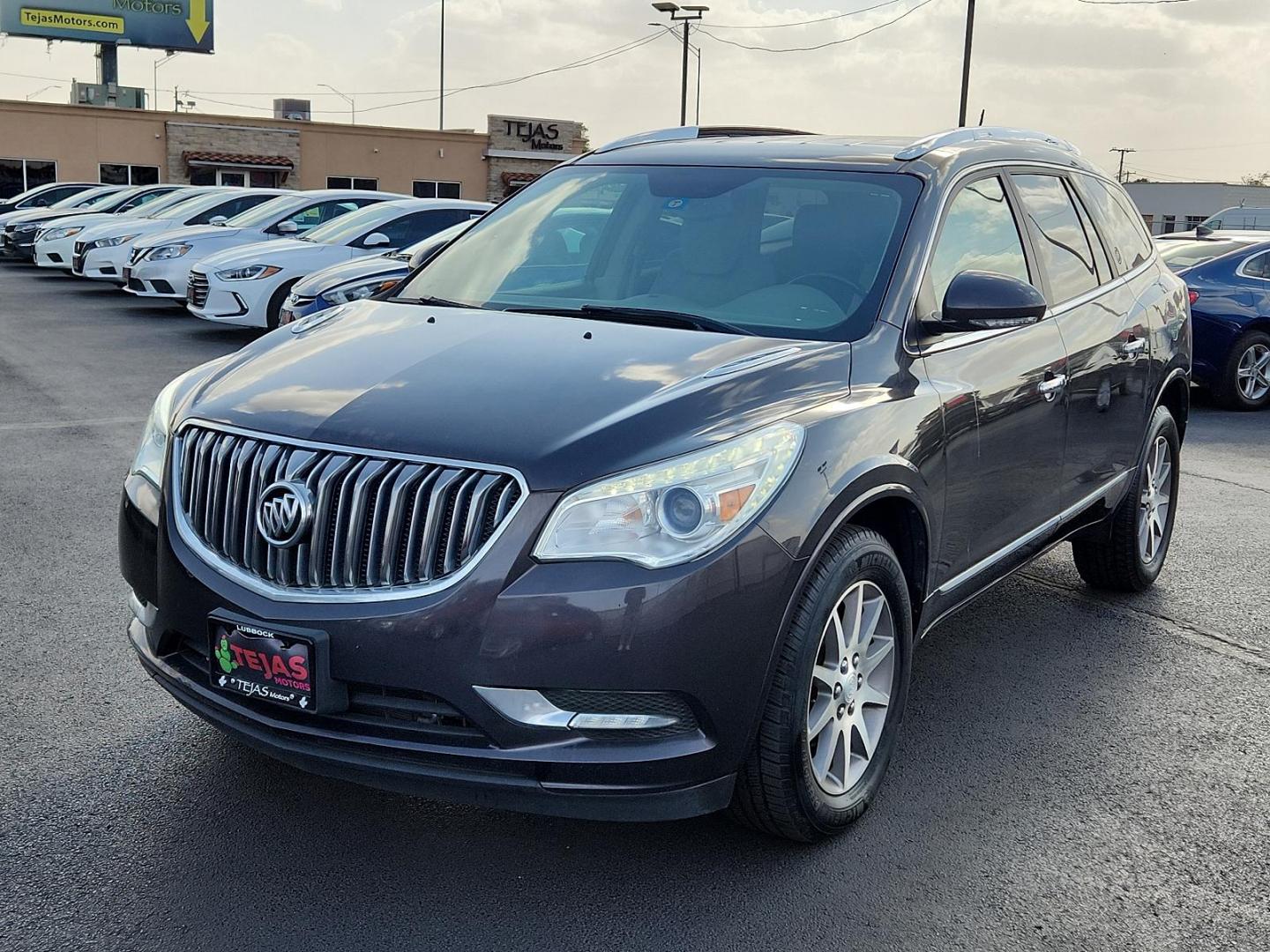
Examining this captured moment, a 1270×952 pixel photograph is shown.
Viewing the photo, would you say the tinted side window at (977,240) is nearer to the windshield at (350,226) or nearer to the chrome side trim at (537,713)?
the chrome side trim at (537,713)

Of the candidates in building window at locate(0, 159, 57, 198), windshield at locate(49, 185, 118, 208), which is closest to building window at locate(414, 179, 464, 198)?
building window at locate(0, 159, 57, 198)

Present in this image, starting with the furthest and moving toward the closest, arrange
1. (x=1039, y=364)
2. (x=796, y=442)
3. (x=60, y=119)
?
(x=60, y=119) → (x=1039, y=364) → (x=796, y=442)

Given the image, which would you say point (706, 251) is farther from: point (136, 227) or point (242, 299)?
point (136, 227)

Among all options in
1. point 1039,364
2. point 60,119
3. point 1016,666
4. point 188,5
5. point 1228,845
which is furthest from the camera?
point 188,5

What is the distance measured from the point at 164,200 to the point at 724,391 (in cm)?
2088

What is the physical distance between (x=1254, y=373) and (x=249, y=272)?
9.76 meters

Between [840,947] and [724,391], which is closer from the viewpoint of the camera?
[840,947]

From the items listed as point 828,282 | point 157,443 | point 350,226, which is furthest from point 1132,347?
point 350,226

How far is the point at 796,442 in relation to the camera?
10.5 ft

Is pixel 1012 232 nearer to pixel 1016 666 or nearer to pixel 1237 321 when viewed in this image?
pixel 1016 666

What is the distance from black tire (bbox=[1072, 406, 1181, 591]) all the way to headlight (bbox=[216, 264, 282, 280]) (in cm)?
991

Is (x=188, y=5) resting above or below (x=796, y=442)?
above

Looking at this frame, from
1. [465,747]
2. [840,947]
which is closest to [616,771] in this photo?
[465,747]

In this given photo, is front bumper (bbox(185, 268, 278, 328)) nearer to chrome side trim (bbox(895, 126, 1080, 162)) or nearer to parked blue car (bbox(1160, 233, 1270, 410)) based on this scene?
parked blue car (bbox(1160, 233, 1270, 410))
